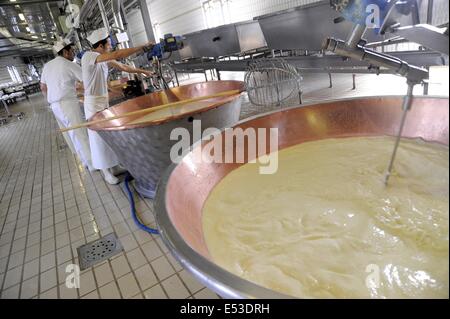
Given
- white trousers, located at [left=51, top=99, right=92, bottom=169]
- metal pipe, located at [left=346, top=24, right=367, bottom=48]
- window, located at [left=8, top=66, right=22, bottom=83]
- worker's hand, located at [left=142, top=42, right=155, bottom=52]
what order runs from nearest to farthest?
metal pipe, located at [left=346, top=24, right=367, bottom=48]
worker's hand, located at [left=142, top=42, right=155, bottom=52]
white trousers, located at [left=51, top=99, right=92, bottom=169]
window, located at [left=8, top=66, right=22, bottom=83]

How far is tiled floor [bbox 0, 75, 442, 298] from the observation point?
1.77m

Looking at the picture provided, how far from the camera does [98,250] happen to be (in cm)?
214

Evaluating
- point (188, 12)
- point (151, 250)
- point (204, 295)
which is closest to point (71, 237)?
point (151, 250)

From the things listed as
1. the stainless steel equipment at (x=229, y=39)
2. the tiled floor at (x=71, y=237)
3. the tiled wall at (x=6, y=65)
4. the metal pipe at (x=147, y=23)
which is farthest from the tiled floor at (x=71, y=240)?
the tiled wall at (x=6, y=65)

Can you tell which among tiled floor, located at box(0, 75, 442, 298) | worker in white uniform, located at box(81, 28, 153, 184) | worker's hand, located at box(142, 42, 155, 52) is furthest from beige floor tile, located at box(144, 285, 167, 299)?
worker's hand, located at box(142, 42, 155, 52)

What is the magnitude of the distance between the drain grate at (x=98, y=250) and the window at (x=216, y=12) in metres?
→ 8.91

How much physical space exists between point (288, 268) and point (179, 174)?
54 cm

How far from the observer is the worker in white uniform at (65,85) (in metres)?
3.12

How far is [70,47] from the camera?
3.15 meters

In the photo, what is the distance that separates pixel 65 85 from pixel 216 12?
7.94m

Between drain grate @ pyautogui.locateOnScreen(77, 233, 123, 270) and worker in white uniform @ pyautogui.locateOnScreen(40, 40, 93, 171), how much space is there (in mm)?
1662

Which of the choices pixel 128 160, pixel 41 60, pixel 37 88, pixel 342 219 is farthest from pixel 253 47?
pixel 41 60

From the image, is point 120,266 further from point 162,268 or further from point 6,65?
point 6,65

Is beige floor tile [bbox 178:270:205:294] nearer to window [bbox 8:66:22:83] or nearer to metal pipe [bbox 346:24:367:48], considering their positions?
metal pipe [bbox 346:24:367:48]
